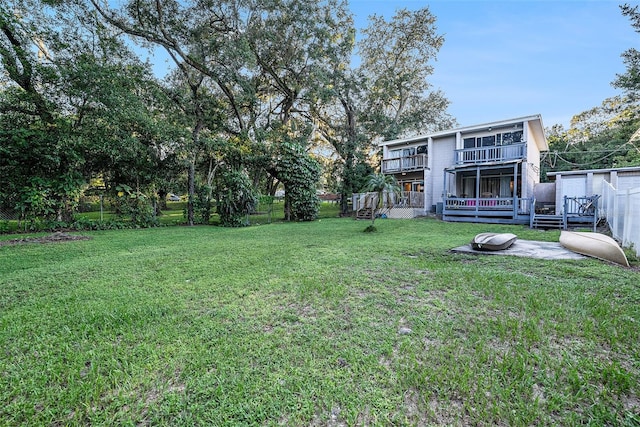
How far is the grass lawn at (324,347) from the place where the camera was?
1.62m

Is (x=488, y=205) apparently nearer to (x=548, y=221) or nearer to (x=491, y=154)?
(x=548, y=221)

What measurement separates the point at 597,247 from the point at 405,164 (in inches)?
521

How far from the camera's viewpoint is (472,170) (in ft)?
48.2

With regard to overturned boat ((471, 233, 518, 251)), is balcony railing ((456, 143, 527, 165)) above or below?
above

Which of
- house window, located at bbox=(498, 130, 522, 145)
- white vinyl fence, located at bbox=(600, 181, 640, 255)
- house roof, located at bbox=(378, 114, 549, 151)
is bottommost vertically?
white vinyl fence, located at bbox=(600, 181, 640, 255)

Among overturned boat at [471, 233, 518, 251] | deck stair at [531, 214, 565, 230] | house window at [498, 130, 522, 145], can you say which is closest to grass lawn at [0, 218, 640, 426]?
overturned boat at [471, 233, 518, 251]

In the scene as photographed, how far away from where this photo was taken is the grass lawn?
162cm

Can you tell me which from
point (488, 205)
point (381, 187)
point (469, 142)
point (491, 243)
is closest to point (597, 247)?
point (491, 243)

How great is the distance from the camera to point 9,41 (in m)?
9.12

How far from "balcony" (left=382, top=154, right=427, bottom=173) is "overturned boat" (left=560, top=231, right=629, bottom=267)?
37.0 ft

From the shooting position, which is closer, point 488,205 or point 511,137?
point 488,205

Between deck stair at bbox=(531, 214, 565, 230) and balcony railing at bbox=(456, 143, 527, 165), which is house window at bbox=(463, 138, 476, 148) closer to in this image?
balcony railing at bbox=(456, 143, 527, 165)

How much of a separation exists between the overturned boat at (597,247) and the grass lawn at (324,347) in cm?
66

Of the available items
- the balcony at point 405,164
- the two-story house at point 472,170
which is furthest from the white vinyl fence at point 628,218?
the balcony at point 405,164
